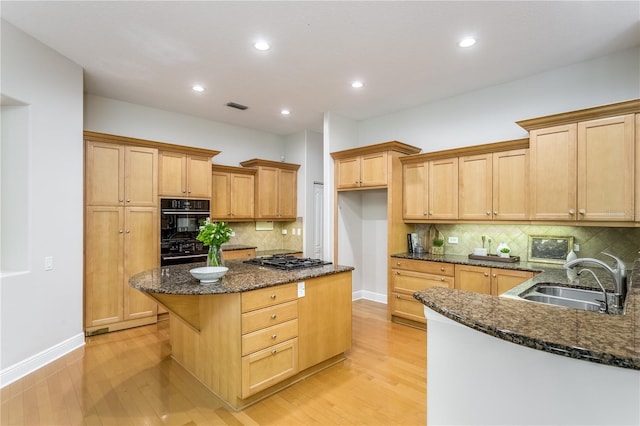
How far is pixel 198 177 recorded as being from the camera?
4734 millimetres

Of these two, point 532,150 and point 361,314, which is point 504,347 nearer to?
point 532,150

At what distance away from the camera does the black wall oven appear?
14.2 feet

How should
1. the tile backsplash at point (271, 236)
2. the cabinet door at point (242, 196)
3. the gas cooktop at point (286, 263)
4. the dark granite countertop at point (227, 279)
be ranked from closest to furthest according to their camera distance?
the dark granite countertop at point (227, 279), the gas cooktop at point (286, 263), the cabinet door at point (242, 196), the tile backsplash at point (271, 236)

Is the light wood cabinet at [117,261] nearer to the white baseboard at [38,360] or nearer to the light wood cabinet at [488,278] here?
the white baseboard at [38,360]

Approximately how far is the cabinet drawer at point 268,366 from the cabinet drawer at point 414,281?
203cm

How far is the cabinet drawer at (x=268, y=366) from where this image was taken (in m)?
2.34

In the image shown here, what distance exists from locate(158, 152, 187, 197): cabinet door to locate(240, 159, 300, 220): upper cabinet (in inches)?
52.2

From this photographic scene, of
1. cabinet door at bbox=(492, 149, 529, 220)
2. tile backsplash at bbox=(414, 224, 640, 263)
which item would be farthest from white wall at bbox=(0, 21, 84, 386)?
cabinet door at bbox=(492, 149, 529, 220)

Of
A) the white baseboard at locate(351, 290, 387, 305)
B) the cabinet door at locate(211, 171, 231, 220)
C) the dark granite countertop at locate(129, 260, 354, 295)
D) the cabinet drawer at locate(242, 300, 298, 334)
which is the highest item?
the cabinet door at locate(211, 171, 231, 220)

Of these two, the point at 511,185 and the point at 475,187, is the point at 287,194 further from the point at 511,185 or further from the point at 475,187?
the point at 511,185

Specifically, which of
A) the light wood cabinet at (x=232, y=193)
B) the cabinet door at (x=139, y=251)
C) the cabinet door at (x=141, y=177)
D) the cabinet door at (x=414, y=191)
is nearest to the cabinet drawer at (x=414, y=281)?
the cabinet door at (x=414, y=191)

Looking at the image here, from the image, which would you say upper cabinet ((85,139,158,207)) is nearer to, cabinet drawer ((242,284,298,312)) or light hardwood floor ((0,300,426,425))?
light hardwood floor ((0,300,426,425))

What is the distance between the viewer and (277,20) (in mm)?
2695

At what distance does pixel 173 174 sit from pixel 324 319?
2988 millimetres
